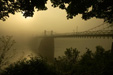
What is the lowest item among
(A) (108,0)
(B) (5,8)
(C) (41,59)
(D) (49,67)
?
(D) (49,67)

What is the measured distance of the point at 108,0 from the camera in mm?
5945

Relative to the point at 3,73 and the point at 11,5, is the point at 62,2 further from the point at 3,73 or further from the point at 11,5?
the point at 3,73

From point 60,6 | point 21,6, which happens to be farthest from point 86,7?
point 21,6

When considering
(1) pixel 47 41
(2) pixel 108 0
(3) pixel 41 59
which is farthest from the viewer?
(1) pixel 47 41

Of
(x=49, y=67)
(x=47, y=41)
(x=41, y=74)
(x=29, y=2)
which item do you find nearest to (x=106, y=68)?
(x=49, y=67)

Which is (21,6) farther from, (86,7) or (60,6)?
(86,7)

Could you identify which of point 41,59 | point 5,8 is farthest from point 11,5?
point 41,59

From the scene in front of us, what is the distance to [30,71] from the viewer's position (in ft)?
20.0

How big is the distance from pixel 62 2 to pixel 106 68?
16.9 feet

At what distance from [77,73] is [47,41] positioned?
53881mm

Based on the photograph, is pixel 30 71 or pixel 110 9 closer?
pixel 30 71

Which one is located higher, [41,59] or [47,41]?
[41,59]

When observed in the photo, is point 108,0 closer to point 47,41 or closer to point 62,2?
point 62,2

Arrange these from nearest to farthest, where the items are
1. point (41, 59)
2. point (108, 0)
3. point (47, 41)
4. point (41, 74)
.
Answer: point (108, 0) → point (41, 74) → point (41, 59) → point (47, 41)
